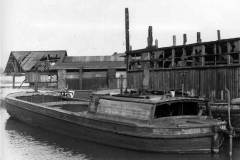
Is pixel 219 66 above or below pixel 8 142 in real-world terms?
above

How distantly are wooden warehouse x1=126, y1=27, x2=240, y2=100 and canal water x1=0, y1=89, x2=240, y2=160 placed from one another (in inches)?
164

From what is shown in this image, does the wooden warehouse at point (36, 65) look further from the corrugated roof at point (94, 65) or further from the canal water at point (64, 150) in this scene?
the canal water at point (64, 150)

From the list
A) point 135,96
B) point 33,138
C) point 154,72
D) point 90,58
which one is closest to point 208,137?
point 135,96

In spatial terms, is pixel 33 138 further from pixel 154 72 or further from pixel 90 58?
pixel 90 58

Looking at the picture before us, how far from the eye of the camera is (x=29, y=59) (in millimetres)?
52094

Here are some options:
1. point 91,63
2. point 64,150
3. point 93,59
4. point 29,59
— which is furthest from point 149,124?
point 29,59

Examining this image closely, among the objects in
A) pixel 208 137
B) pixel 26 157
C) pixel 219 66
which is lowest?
pixel 26 157

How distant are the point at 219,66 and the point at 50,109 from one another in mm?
10131

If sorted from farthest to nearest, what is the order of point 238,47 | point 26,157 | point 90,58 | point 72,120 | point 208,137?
point 90,58
point 238,47
point 72,120
point 26,157
point 208,137

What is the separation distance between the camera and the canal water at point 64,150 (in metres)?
14.7

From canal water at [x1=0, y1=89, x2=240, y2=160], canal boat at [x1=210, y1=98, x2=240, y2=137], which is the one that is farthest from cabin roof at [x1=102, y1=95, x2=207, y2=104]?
canal boat at [x1=210, y1=98, x2=240, y2=137]

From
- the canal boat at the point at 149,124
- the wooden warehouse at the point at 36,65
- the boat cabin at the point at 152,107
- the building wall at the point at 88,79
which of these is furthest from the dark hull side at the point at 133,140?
the wooden warehouse at the point at 36,65

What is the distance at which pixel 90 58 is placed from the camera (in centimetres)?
4712

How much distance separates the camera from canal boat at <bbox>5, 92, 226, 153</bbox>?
14.4 metres
